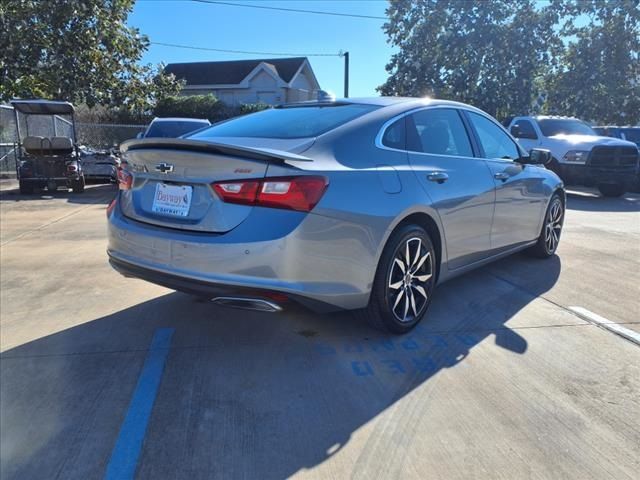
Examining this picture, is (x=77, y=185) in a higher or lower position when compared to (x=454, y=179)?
→ lower

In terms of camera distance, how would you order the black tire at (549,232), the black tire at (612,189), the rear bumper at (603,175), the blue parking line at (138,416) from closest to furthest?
the blue parking line at (138,416)
the black tire at (549,232)
the rear bumper at (603,175)
the black tire at (612,189)

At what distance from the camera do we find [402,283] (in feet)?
12.5

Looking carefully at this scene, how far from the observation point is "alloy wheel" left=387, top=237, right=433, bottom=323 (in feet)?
12.2

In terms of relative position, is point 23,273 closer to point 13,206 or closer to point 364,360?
point 364,360

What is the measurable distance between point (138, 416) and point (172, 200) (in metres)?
1.30

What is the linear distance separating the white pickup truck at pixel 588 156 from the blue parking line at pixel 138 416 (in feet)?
38.5

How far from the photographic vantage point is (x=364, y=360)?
11.5ft

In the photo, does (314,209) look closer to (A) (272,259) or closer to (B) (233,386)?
(A) (272,259)

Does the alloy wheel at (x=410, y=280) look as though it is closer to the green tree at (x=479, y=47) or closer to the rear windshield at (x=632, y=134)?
the rear windshield at (x=632, y=134)

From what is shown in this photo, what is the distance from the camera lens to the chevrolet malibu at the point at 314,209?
3082 millimetres

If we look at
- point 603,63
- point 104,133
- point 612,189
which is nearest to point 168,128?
point 612,189

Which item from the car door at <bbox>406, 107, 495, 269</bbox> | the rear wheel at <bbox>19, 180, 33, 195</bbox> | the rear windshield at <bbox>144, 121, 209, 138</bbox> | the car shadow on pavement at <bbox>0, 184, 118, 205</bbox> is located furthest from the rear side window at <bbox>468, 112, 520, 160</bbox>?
the rear wheel at <bbox>19, 180, 33, 195</bbox>

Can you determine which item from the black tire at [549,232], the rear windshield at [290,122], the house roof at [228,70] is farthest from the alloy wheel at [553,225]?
the house roof at [228,70]

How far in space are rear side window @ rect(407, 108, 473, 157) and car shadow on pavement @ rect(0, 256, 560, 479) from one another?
1.32m
